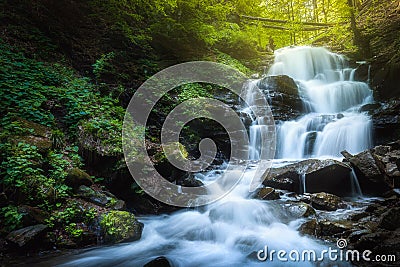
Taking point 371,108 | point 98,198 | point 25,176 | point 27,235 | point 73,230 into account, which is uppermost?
point 371,108

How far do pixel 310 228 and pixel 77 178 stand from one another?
14.3 ft

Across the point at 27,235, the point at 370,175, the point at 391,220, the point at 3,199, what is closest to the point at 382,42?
the point at 370,175

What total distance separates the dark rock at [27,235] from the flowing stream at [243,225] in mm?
563

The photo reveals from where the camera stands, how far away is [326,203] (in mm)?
5250

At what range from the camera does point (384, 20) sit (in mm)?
12031

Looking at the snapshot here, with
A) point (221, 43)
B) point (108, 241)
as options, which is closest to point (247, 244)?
point (108, 241)

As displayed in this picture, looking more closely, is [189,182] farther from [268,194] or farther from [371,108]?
[371,108]

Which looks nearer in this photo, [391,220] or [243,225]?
[391,220]

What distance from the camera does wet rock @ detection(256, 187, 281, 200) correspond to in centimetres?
597

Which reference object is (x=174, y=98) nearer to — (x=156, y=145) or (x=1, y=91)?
(x=156, y=145)

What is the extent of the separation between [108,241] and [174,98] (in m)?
5.43

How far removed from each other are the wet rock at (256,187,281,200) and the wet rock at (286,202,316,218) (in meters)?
0.72

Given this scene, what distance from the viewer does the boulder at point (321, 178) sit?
20.3 ft

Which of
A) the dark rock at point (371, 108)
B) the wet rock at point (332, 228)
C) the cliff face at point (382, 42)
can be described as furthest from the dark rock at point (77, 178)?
the cliff face at point (382, 42)
